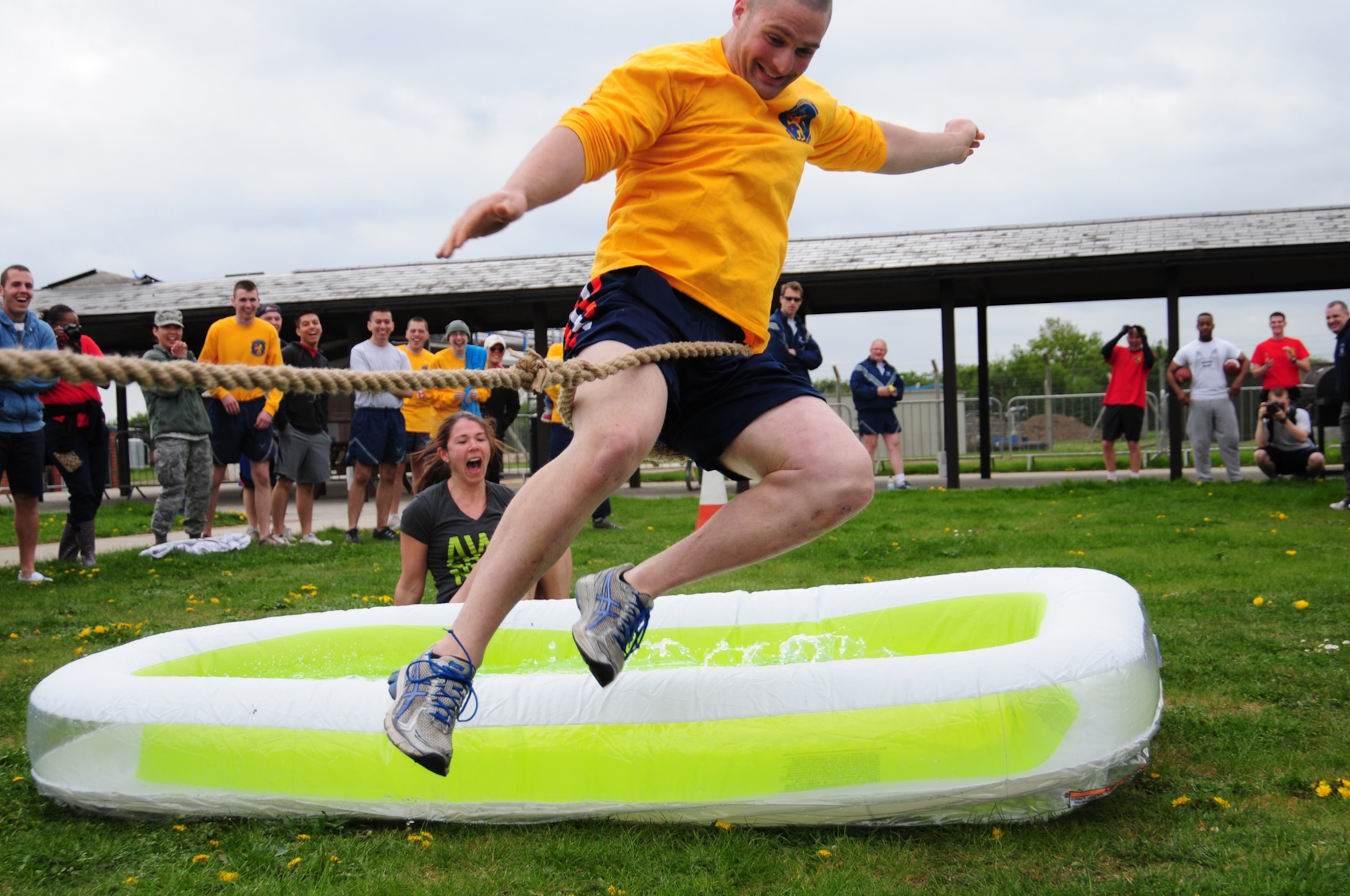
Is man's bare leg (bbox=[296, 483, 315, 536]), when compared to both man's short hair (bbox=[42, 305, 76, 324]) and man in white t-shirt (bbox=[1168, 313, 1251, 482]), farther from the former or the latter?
man in white t-shirt (bbox=[1168, 313, 1251, 482])

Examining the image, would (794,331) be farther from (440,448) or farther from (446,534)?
(446,534)

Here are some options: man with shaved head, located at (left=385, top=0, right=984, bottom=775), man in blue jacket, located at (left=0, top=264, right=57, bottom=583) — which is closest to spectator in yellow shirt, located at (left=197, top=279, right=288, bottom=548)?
man in blue jacket, located at (left=0, top=264, right=57, bottom=583)

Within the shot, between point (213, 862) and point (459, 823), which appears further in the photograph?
point (459, 823)

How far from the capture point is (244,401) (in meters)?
7.85

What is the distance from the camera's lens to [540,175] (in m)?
2.04

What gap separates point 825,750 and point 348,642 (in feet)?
6.60

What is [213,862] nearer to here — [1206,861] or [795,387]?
[795,387]

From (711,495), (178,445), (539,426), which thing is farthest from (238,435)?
(539,426)

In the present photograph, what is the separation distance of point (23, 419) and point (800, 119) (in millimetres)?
5618

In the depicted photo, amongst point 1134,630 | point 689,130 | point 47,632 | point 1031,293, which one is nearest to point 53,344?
point 47,632

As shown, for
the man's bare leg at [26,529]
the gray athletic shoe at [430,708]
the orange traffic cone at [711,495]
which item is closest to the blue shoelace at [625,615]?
the gray athletic shoe at [430,708]

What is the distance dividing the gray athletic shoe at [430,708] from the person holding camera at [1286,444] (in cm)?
1015

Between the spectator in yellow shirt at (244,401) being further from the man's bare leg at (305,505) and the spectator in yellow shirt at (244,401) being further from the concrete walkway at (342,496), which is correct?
the concrete walkway at (342,496)

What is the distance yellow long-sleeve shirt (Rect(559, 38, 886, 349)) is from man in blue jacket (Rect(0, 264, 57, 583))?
193 inches
